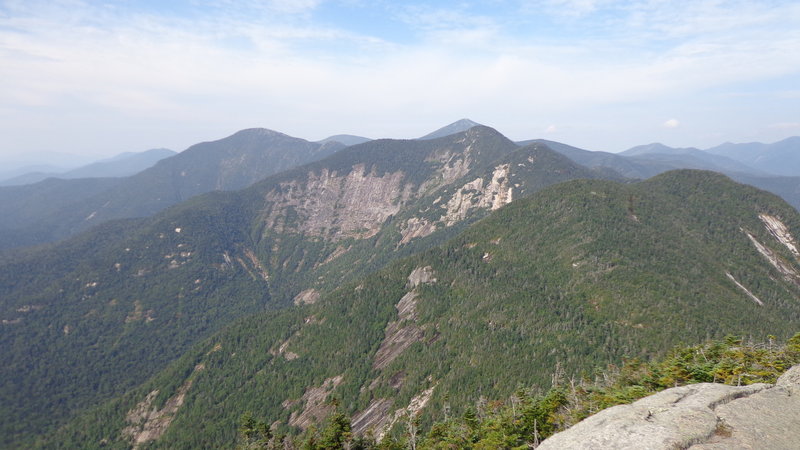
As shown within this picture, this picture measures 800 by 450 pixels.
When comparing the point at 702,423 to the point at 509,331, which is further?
the point at 509,331

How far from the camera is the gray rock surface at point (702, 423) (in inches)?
1129

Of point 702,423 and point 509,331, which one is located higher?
point 702,423

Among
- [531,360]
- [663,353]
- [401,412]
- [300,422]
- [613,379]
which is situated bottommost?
[300,422]

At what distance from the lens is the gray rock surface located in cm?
2869

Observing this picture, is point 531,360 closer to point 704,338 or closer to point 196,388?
point 704,338

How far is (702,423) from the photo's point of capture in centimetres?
3019

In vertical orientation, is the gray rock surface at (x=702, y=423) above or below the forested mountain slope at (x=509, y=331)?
above

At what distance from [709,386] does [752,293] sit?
181 meters

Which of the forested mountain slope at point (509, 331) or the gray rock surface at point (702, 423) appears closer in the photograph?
the gray rock surface at point (702, 423)

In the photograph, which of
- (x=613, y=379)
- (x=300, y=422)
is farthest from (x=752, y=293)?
(x=300, y=422)

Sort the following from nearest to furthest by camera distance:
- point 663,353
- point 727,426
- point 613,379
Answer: point 727,426 → point 613,379 → point 663,353

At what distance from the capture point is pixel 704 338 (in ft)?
374

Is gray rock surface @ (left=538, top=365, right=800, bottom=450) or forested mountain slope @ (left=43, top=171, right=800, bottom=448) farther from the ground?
gray rock surface @ (left=538, top=365, right=800, bottom=450)

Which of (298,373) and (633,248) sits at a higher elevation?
(633,248)
